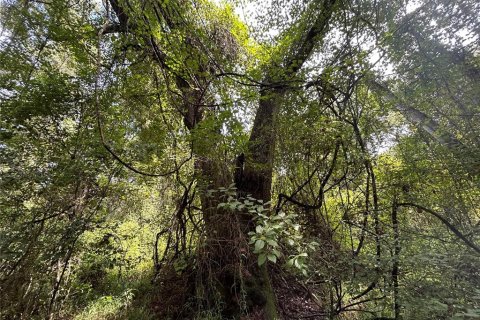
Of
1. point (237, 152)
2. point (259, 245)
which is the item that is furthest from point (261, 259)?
point (237, 152)

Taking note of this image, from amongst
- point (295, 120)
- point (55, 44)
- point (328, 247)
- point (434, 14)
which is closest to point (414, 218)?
point (328, 247)

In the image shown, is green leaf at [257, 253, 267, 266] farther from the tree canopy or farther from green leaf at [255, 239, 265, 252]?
the tree canopy

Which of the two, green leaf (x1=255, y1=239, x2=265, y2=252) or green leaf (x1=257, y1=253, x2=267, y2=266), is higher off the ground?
green leaf (x1=255, y1=239, x2=265, y2=252)

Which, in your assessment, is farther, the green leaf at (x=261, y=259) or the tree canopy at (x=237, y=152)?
the tree canopy at (x=237, y=152)

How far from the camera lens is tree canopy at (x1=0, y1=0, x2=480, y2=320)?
2119 millimetres

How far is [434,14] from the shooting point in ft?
8.20

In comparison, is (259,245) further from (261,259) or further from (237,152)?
(237,152)

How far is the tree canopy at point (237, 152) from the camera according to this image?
2.12 metres

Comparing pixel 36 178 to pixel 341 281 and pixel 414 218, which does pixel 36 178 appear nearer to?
pixel 341 281

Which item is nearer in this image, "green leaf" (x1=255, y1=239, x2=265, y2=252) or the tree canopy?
"green leaf" (x1=255, y1=239, x2=265, y2=252)

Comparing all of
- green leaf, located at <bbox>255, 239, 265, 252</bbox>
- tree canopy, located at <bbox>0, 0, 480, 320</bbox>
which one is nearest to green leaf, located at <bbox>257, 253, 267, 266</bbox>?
green leaf, located at <bbox>255, 239, 265, 252</bbox>

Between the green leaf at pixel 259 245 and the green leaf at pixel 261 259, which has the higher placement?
the green leaf at pixel 259 245

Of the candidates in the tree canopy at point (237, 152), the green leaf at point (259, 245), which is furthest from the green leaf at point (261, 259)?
the tree canopy at point (237, 152)

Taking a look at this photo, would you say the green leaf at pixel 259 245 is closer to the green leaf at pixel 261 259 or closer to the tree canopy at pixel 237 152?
the green leaf at pixel 261 259
